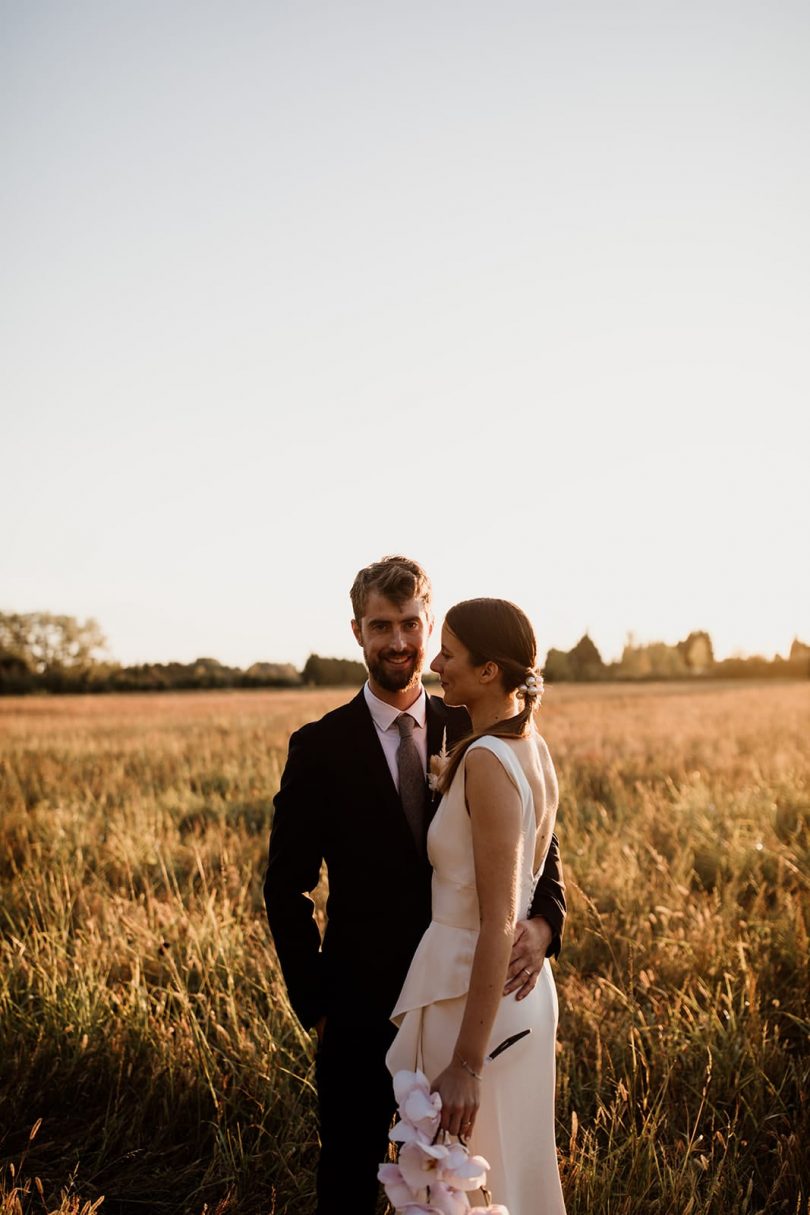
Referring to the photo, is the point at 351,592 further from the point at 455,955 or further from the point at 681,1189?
the point at 681,1189

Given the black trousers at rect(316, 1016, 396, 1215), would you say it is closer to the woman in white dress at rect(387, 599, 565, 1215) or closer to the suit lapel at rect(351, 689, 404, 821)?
the woman in white dress at rect(387, 599, 565, 1215)

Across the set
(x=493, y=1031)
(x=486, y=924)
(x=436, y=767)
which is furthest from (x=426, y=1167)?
(x=436, y=767)

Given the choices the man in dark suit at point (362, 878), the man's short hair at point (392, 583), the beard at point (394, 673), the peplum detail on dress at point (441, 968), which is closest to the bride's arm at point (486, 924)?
the peplum detail on dress at point (441, 968)

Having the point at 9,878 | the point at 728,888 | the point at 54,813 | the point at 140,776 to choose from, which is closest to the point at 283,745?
the point at 140,776

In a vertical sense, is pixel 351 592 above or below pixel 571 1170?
above

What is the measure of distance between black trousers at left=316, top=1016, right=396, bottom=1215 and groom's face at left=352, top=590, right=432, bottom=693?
3.26 ft

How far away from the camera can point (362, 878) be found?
2473mm

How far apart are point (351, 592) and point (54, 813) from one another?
6.57 m

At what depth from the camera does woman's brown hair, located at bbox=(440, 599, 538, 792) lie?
2113 mm

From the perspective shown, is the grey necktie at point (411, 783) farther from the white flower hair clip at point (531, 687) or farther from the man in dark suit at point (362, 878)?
the white flower hair clip at point (531, 687)

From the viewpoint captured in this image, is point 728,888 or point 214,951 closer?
point 214,951

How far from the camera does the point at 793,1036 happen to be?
4.07 meters

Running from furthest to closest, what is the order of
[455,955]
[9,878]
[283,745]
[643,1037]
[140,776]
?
[283,745] → [140,776] → [9,878] → [643,1037] → [455,955]

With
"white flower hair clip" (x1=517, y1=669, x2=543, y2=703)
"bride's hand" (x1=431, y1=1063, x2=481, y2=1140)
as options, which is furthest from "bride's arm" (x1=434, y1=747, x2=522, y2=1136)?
"white flower hair clip" (x1=517, y1=669, x2=543, y2=703)
